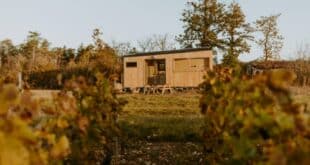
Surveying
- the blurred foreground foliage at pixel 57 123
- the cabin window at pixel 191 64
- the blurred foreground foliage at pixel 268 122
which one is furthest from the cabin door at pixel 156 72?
the blurred foreground foliage at pixel 268 122

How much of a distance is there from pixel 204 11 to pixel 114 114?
3648 centimetres

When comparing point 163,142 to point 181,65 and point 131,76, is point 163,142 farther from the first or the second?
point 131,76

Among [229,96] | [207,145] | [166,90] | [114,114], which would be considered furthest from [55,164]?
[166,90]

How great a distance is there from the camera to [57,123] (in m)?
3.56

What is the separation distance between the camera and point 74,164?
15.3 ft

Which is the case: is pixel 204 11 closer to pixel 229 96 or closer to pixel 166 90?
pixel 166 90

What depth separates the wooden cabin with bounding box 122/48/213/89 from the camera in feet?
96.2

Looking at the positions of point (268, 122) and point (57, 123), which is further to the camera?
point (57, 123)

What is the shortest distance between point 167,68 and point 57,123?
1041 inches

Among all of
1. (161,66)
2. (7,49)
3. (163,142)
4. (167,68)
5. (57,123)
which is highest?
(7,49)

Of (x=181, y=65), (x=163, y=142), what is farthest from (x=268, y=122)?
(x=181, y=65)

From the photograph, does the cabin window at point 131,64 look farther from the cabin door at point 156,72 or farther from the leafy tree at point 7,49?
the leafy tree at point 7,49

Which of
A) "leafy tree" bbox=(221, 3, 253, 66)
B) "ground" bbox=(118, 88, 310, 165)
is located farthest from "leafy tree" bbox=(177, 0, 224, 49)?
"ground" bbox=(118, 88, 310, 165)

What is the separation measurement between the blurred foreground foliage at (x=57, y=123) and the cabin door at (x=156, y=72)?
23.0 metres
